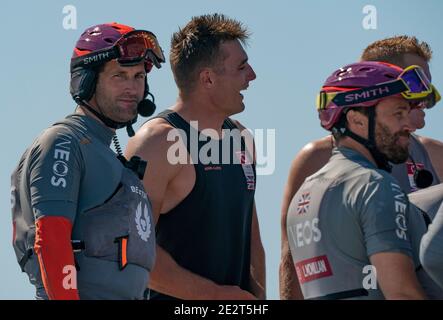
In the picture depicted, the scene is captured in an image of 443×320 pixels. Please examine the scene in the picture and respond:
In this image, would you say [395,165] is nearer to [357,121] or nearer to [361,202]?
[357,121]

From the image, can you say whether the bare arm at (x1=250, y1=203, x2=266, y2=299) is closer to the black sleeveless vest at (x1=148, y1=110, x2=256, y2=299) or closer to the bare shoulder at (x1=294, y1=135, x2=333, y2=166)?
the black sleeveless vest at (x1=148, y1=110, x2=256, y2=299)

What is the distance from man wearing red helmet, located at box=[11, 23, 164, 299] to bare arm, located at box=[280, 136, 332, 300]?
1.74 metres

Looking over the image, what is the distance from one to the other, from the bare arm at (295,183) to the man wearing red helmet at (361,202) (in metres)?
1.06

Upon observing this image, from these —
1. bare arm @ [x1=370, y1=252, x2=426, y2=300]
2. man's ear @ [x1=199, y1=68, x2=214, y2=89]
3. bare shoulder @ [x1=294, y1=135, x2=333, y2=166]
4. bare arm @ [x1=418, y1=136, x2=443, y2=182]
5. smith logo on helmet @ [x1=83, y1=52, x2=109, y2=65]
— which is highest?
smith logo on helmet @ [x1=83, y1=52, x2=109, y2=65]

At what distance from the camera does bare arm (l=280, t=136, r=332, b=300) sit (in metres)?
9.06

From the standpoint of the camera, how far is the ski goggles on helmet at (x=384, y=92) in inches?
319

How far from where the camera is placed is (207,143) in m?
9.38

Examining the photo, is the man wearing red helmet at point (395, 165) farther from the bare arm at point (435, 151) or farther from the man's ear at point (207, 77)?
the man's ear at point (207, 77)

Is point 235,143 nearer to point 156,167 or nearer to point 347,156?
point 156,167

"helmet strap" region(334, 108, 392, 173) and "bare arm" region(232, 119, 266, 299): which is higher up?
"helmet strap" region(334, 108, 392, 173)

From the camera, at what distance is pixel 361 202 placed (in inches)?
289

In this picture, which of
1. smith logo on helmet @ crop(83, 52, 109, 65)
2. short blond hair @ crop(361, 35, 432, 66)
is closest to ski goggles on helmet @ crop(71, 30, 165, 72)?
smith logo on helmet @ crop(83, 52, 109, 65)

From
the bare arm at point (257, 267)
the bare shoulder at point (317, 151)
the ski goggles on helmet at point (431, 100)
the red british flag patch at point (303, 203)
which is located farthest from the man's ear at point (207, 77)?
the red british flag patch at point (303, 203)
